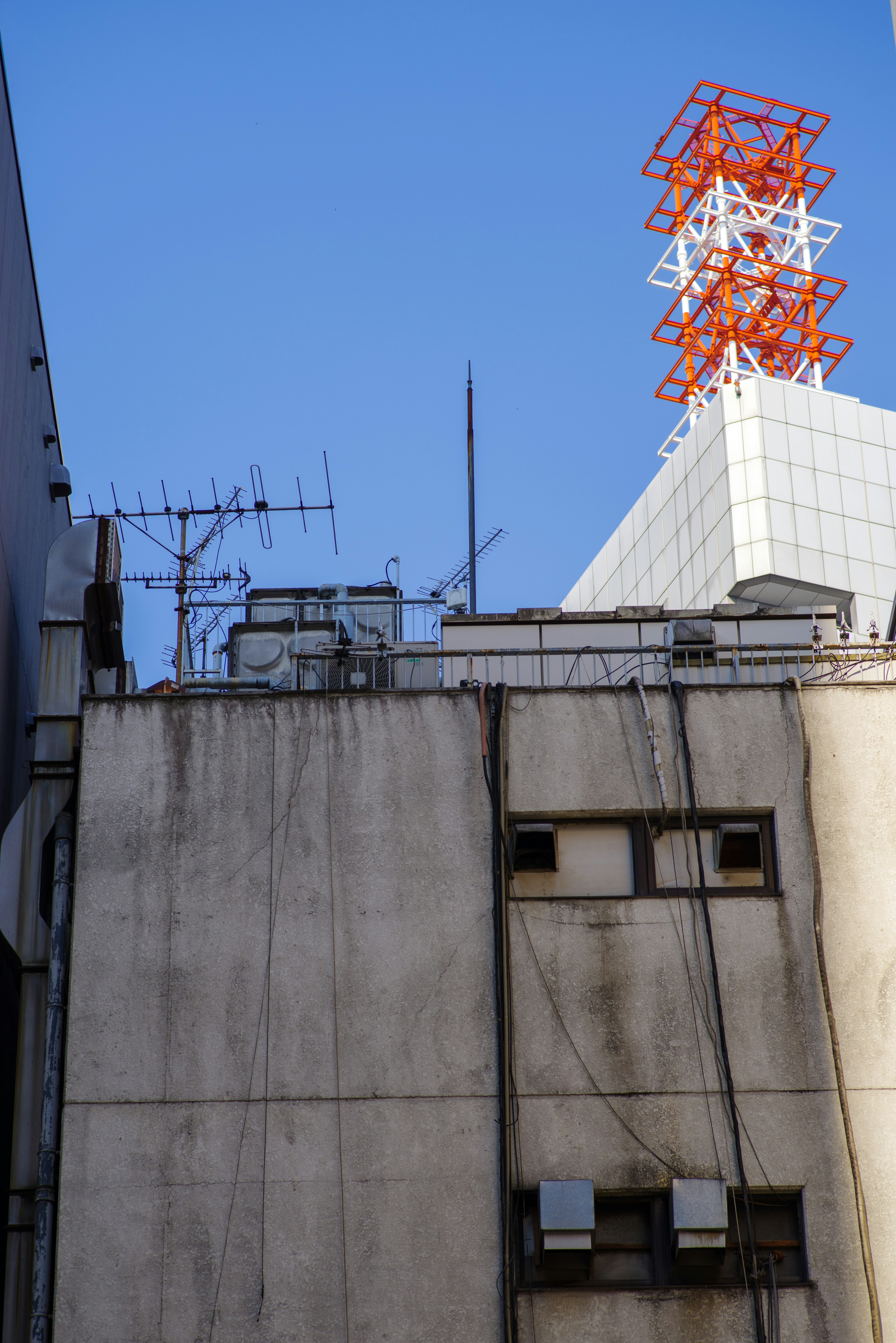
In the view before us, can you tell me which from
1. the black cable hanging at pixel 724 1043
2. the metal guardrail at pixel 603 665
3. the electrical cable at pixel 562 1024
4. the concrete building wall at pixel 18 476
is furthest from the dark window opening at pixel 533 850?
the concrete building wall at pixel 18 476

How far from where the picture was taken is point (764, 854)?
1616 centimetres

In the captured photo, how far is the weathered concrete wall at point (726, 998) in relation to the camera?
14.3 m

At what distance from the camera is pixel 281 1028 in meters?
15.2

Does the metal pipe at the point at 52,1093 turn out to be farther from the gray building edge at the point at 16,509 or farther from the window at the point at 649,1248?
the window at the point at 649,1248

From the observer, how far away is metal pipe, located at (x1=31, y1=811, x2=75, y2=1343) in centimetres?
1445

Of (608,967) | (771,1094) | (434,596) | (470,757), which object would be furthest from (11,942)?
(434,596)

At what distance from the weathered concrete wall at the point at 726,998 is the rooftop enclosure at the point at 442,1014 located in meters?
0.03

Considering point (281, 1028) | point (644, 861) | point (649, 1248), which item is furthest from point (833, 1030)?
point (281, 1028)

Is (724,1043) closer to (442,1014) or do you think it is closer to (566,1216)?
(566,1216)

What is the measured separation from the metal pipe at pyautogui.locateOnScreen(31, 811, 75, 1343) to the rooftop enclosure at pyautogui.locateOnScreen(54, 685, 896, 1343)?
28 cm

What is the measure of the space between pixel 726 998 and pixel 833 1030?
1.08 metres

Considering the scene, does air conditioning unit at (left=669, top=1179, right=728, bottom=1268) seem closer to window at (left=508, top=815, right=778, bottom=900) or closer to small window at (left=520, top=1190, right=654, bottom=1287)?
small window at (left=520, top=1190, right=654, bottom=1287)

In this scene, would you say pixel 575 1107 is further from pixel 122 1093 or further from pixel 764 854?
pixel 122 1093

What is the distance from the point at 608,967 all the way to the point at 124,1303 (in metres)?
5.67
